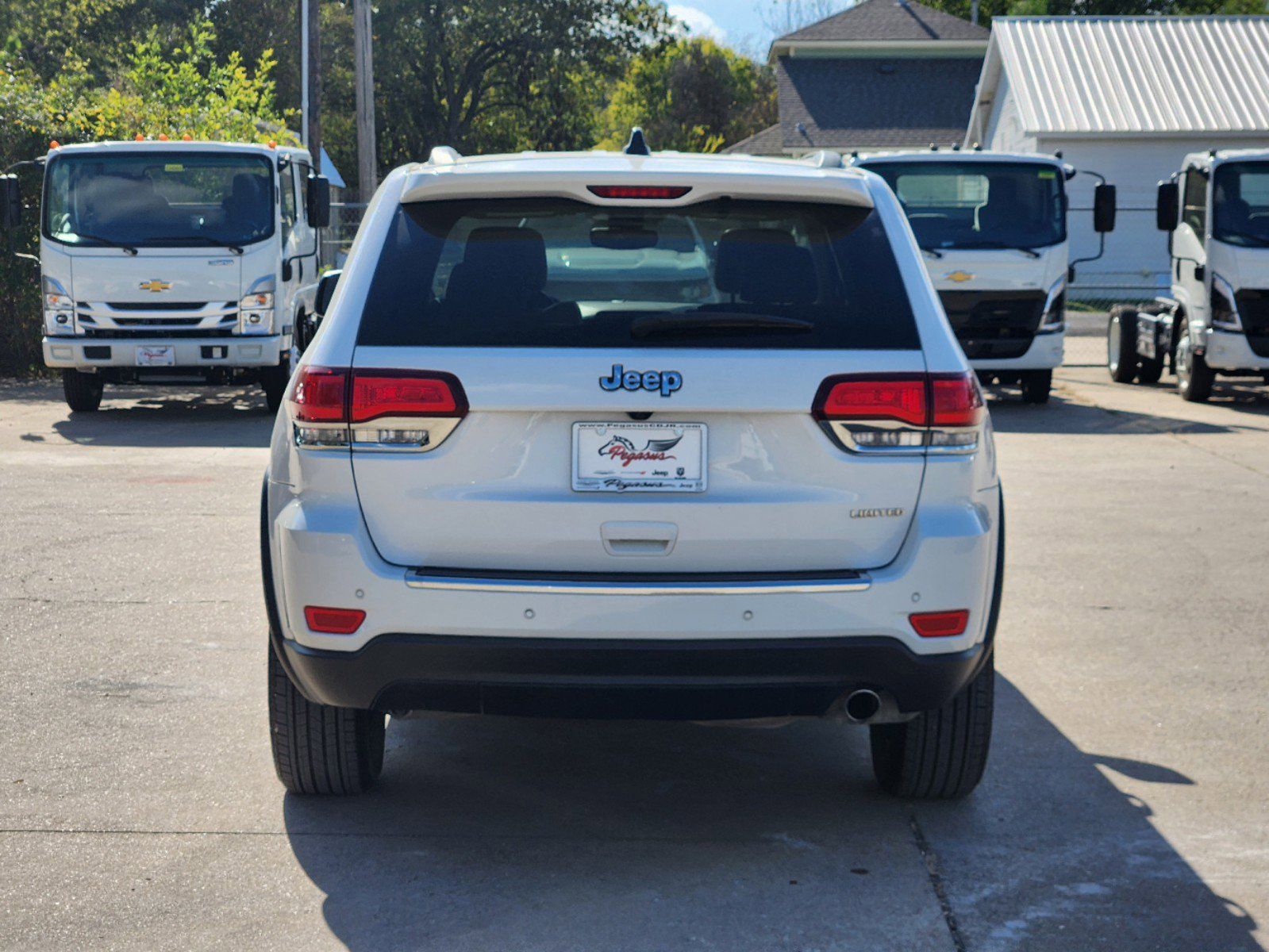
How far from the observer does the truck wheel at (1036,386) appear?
676 inches

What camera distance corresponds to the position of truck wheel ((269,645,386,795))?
4719mm

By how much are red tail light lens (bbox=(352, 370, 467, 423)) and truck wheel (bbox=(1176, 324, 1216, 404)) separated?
46.3 feet

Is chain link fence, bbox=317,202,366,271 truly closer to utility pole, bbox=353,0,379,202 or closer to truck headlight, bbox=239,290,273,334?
utility pole, bbox=353,0,379,202

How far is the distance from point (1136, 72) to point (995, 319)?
22.1 m

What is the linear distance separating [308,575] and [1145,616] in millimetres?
4508

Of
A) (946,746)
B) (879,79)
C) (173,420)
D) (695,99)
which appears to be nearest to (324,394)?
(946,746)

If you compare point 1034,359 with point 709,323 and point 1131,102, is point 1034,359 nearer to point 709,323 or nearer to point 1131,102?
point 709,323

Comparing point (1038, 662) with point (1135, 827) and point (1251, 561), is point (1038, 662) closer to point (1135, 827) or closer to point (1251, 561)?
point (1135, 827)

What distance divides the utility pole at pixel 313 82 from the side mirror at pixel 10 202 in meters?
13.8

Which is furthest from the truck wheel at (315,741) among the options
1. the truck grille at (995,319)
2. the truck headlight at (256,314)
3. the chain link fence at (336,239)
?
the chain link fence at (336,239)

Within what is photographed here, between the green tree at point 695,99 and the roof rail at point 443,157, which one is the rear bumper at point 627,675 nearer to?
the roof rail at point 443,157

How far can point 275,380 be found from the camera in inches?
622

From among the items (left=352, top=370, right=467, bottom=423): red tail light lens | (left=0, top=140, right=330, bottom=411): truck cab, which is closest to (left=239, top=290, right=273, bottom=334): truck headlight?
(left=0, top=140, right=330, bottom=411): truck cab

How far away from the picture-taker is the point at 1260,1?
5612 centimetres
